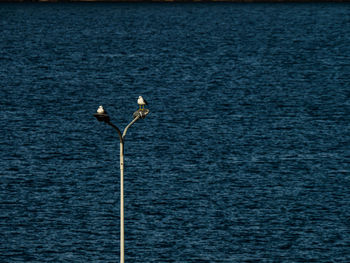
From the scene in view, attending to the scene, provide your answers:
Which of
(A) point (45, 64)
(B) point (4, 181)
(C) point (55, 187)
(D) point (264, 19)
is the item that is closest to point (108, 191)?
(C) point (55, 187)

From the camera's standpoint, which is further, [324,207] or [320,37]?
[320,37]

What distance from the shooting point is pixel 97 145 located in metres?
86.4

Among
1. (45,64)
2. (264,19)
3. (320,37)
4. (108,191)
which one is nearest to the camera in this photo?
(108,191)

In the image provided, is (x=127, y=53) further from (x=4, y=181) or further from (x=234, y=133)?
(x=4, y=181)

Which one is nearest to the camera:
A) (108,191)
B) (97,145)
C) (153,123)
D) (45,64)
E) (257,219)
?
(257,219)

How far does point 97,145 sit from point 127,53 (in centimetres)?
6273

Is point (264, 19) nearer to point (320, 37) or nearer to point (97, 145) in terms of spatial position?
point (320, 37)

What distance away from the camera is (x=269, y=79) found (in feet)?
400

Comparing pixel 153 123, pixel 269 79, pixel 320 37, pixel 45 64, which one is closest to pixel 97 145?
pixel 153 123

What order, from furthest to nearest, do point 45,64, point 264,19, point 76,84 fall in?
point 264,19 → point 45,64 → point 76,84

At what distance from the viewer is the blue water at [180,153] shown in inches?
2329

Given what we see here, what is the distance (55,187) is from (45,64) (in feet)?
218

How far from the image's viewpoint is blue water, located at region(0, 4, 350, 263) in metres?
59.2

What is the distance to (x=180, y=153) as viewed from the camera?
8300cm
